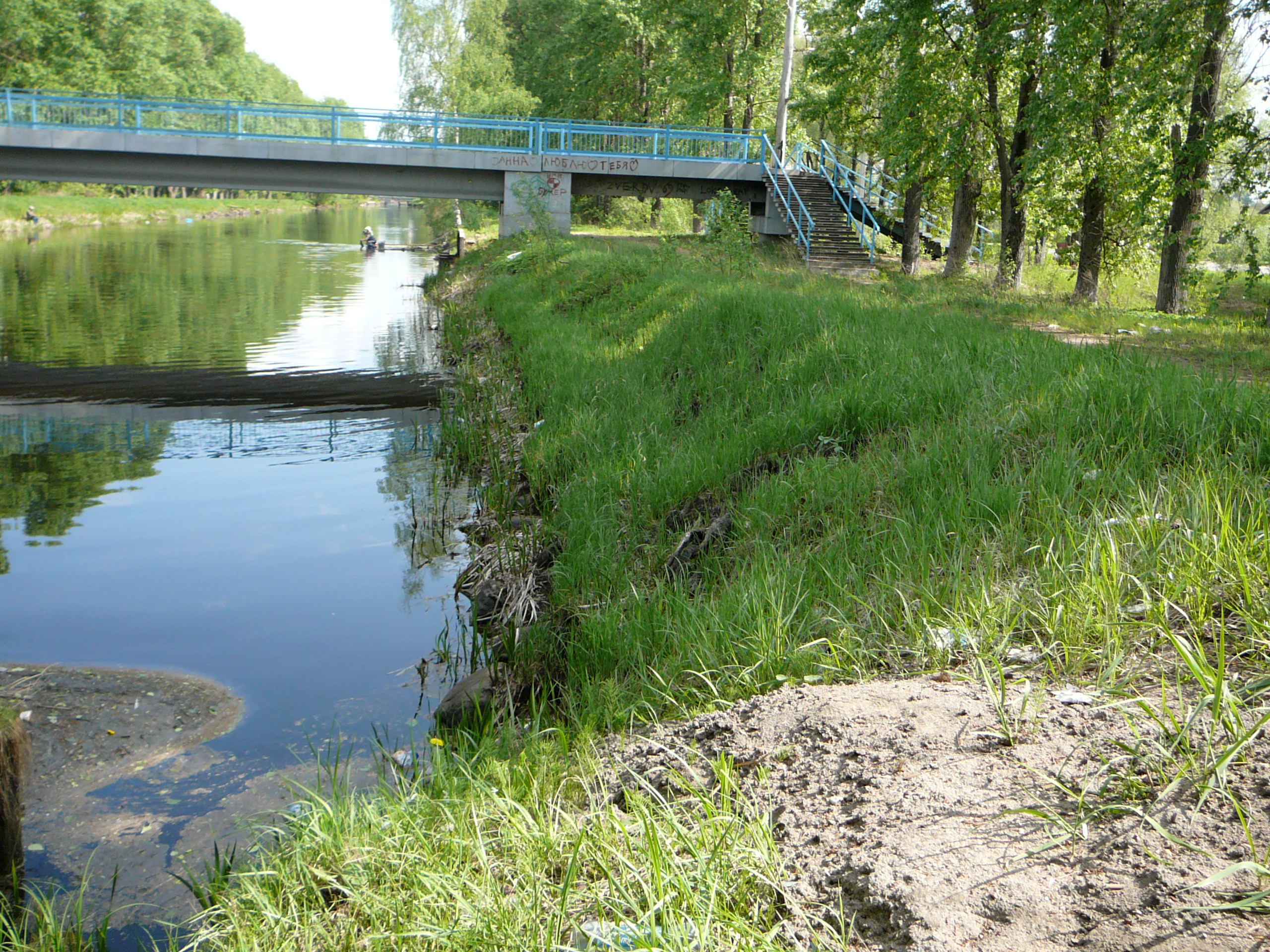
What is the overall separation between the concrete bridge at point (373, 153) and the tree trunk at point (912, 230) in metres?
5.46

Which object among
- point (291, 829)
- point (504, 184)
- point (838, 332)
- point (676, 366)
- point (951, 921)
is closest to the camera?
point (951, 921)

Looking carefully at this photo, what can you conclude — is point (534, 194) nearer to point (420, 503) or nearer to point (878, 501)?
point (420, 503)

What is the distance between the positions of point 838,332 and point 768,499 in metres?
3.50

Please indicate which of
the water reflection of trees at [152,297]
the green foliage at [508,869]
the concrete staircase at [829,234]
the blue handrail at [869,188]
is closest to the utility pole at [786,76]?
the concrete staircase at [829,234]

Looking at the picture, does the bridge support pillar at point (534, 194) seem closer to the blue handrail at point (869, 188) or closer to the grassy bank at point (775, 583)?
the blue handrail at point (869, 188)

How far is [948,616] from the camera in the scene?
4.35 meters

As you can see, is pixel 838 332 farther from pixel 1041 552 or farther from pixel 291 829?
pixel 291 829

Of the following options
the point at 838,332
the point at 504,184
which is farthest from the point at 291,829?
the point at 504,184

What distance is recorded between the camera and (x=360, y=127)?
29.1 meters

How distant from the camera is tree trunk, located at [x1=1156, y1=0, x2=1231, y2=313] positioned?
545 inches

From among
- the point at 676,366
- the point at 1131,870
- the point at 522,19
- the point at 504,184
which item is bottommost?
the point at 1131,870

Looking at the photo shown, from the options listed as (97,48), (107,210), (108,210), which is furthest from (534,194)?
(97,48)

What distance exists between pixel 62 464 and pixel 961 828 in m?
11.4

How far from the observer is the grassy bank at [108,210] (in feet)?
162
